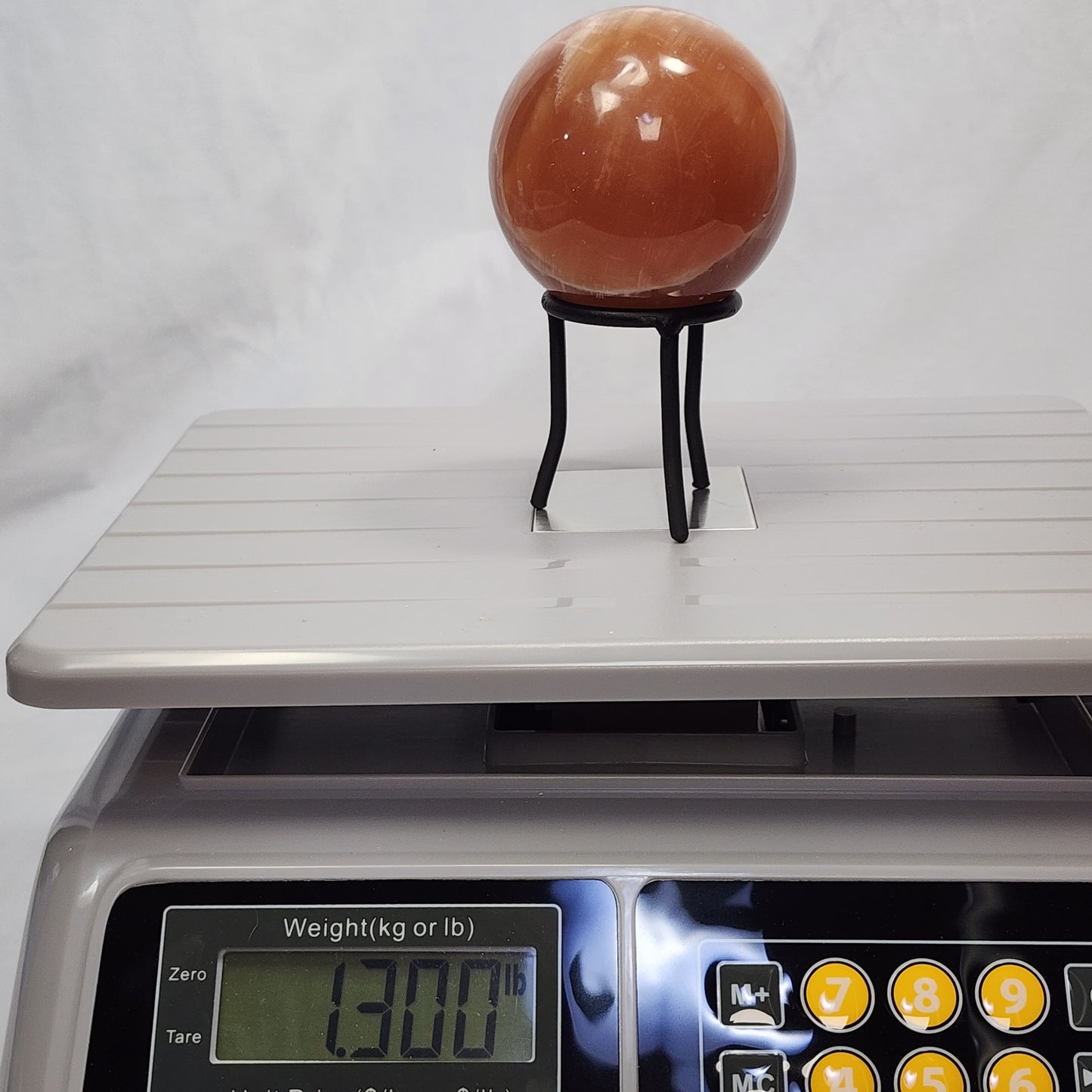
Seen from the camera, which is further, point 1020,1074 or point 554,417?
point 554,417

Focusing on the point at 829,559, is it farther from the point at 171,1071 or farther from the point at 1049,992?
the point at 171,1071

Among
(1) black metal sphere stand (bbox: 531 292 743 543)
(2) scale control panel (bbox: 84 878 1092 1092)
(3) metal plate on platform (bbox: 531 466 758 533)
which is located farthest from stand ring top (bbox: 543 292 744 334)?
(2) scale control panel (bbox: 84 878 1092 1092)

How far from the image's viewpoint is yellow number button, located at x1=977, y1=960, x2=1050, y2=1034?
690 mm

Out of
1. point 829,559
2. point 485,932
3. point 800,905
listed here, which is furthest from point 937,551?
point 485,932

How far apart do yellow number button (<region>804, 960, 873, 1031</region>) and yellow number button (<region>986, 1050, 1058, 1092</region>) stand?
2.4 inches

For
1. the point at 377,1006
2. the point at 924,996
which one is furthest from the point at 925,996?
the point at 377,1006

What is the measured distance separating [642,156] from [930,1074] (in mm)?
462

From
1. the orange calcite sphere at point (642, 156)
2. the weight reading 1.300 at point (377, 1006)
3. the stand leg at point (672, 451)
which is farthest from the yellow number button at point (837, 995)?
the orange calcite sphere at point (642, 156)

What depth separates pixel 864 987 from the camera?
70 centimetres

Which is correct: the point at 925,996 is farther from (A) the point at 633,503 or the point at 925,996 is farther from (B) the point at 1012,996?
(A) the point at 633,503

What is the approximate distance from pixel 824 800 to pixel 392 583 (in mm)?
243

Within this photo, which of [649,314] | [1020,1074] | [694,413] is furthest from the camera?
[694,413]

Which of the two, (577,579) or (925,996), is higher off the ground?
(577,579)

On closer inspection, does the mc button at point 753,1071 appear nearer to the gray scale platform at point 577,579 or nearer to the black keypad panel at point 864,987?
the black keypad panel at point 864,987
